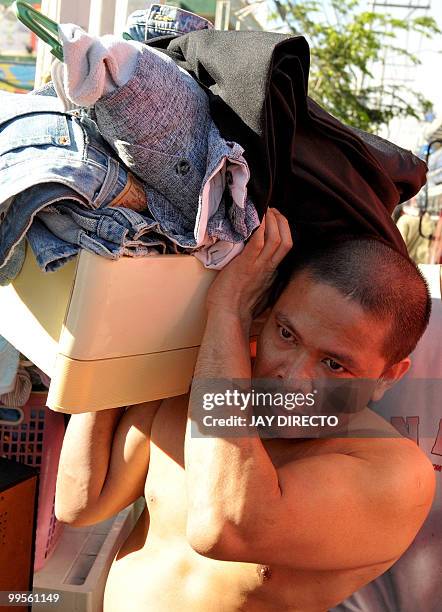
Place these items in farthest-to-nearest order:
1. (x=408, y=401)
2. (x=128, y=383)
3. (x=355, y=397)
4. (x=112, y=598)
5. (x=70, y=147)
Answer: (x=408, y=401) < (x=112, y=598) < (x=355, y=397) < (x=128, y=383) < (x=70, y=147)

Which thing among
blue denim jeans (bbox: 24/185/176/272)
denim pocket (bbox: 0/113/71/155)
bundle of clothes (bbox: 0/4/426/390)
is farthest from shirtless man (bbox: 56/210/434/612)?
denim pocket (bbox: 0/113/71/155)

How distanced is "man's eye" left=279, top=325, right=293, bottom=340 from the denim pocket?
0.55 metres

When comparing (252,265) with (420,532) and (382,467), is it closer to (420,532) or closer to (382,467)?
(382,467)

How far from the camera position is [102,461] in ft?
5.63

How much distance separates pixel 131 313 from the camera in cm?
121

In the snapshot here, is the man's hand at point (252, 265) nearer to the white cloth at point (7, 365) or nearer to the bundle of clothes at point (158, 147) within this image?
the bundle of clothes at point (158, 147)

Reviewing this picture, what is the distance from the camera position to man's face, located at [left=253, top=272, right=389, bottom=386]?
1402 mm

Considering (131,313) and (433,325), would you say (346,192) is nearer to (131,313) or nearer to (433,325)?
(131,313)

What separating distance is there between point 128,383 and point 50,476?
106 cm

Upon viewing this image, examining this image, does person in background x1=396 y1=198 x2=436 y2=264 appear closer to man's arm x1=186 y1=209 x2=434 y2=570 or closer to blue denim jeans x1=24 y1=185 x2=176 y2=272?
man's arm x1=186 y1=209 x2=434 y2=570

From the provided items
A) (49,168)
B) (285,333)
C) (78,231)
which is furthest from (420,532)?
(49,168)

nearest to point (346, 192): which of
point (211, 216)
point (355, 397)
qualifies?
point (211, 216)

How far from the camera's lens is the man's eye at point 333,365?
1420 millimetres

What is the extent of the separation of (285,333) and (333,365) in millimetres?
108
